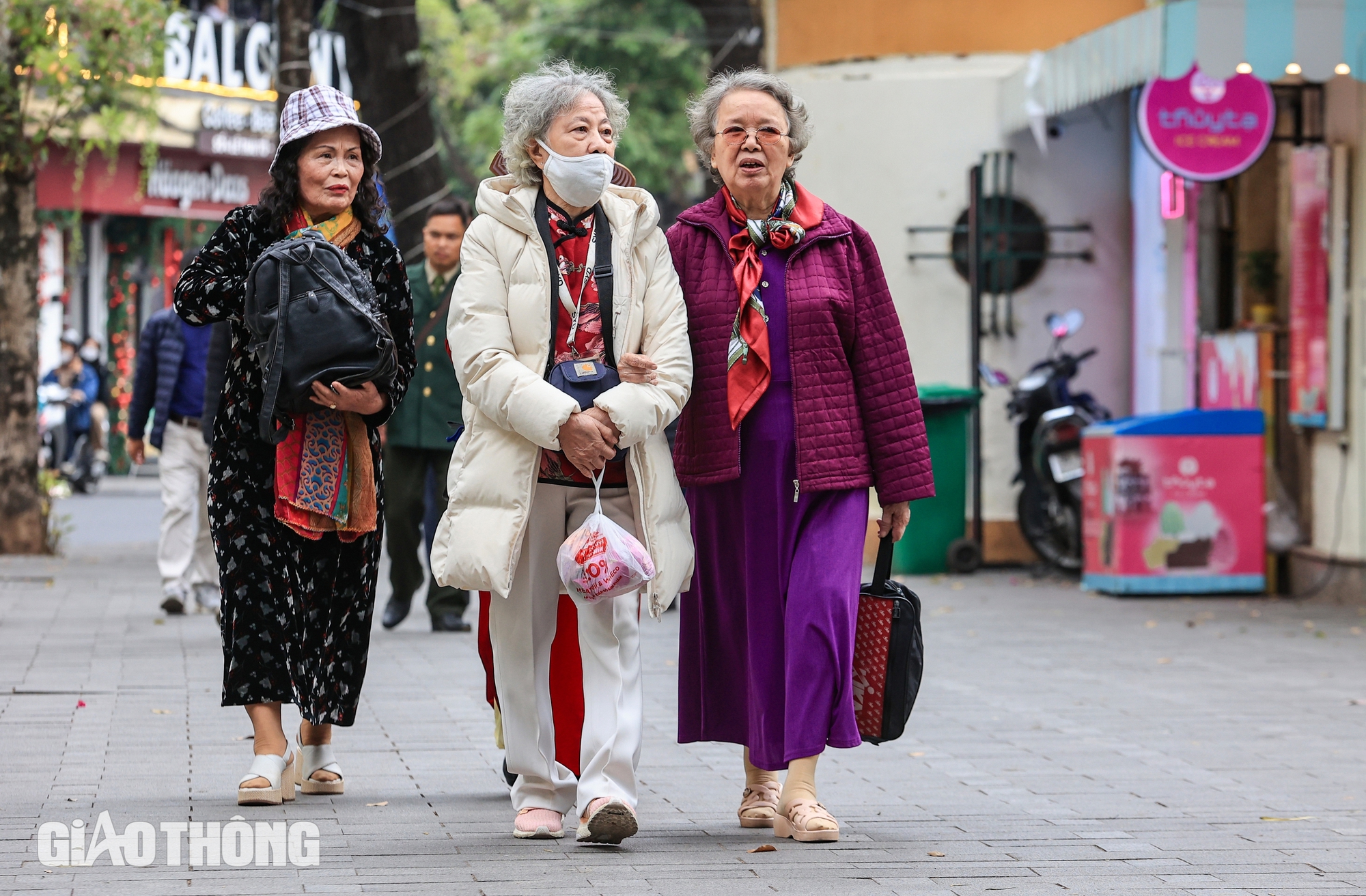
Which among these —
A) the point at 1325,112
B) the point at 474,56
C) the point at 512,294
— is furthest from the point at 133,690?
the point at 474,56

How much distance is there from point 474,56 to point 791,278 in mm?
32759

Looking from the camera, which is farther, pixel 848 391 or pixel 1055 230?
pixel 1055 230

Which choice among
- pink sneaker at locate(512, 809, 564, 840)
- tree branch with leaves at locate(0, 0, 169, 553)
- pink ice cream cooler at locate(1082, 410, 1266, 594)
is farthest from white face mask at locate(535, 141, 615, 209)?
tree branch with leaves at locate(0, 0, 169, 553)

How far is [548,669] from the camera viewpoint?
207 inches

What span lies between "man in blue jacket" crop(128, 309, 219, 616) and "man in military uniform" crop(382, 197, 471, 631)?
1.26 meters

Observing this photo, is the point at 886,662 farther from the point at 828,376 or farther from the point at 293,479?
the point at 293,479

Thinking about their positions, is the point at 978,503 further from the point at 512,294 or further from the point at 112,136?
the point at 512,294

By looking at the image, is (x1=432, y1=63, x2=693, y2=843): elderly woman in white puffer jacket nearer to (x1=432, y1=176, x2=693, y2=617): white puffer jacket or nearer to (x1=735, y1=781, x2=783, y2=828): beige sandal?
(x1=432, y1=176, x2=693, y2=617): white puffer jacket

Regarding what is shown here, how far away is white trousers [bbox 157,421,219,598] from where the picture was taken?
411 inches

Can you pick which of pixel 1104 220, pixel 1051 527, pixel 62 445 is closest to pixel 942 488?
pixel 1051 527

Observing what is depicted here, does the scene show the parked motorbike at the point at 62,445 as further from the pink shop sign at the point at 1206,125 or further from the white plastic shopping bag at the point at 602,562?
the white plastic shopping bag at the point at 602,562

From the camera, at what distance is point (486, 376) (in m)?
4.95

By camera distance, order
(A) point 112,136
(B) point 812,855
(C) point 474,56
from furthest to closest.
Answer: (C) point 474,56 < (A) point 112,136 < (B) point 812,855

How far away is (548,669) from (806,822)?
0.83 m
